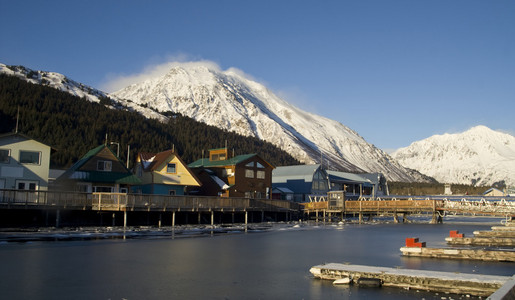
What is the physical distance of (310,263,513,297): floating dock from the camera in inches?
578

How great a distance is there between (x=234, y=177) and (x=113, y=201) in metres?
24.5

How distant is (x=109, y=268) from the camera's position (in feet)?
66.7

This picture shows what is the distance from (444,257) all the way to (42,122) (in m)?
108

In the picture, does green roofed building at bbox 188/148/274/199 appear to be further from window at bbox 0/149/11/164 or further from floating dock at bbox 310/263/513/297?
floating dock at bbox 310/263/513/297

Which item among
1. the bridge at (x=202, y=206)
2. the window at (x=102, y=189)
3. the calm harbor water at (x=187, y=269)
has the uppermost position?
the window at (x=102, y=189)

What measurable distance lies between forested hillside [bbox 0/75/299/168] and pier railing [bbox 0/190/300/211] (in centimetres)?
4205

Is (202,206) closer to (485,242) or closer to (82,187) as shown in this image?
(82,187)

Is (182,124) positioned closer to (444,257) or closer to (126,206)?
(126,206)

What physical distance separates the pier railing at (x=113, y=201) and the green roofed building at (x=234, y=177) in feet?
28.1

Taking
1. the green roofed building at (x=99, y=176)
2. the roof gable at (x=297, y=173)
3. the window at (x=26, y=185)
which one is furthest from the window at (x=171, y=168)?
the roof gable at (x=297, y=173)

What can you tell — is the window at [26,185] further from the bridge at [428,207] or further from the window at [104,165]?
the bridge at [428,207]

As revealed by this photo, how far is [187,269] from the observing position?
806 inches

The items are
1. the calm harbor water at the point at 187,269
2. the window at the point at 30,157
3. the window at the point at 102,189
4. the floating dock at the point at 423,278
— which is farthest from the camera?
the window at the point at 102,189

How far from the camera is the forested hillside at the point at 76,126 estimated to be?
10575 centimetres
